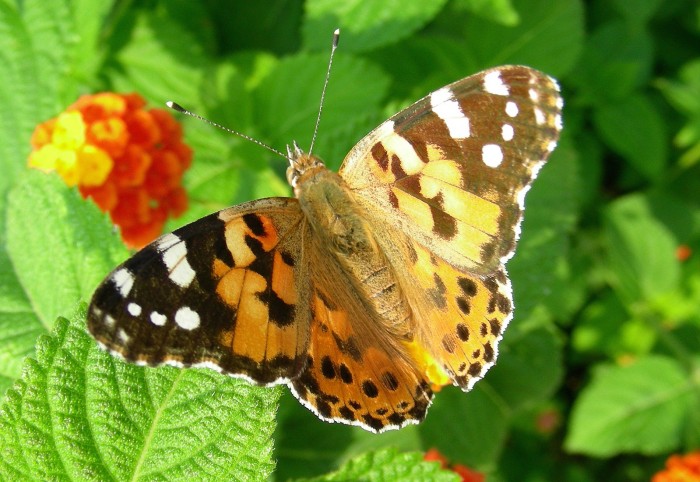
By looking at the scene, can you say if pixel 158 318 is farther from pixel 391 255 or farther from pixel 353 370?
pixel 391 255

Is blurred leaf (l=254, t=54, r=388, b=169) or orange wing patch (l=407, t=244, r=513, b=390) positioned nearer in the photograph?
orange wing patch (l=407, t=244, r=513, b=390)

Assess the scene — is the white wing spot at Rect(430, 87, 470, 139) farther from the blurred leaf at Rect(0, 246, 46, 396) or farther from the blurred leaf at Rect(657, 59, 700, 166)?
the blurred leaf at Rect(657, 59, 700, 166)

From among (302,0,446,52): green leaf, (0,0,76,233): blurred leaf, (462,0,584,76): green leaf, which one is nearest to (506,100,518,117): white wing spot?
(302,0,446,52): green leaf

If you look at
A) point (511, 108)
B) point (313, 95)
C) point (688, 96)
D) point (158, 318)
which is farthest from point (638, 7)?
point (158, 318)

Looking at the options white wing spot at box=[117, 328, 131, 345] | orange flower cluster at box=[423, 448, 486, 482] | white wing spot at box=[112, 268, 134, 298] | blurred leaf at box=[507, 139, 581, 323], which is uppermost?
white wing spot at box=[112, 268, 134, 298]

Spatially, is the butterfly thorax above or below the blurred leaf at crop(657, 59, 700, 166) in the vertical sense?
above

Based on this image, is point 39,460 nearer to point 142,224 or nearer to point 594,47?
point 142,224
